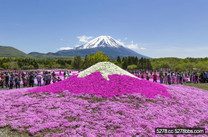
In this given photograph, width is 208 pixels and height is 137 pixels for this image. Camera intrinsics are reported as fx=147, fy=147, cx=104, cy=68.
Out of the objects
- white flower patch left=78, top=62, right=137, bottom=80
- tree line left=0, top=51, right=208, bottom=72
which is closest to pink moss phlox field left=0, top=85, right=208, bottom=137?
white flower patch left=78, top=62, right=137, bottom=80

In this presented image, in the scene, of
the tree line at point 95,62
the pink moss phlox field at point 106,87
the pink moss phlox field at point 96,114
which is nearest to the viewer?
the pink moss phlox field at point 96,114

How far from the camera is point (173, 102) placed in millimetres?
14469

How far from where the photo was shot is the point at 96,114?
10.5 metres

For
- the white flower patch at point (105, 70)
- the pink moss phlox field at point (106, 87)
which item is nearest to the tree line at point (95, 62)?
the white flower patch at point (105, 70)

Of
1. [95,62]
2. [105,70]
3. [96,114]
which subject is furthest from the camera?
[95,62]

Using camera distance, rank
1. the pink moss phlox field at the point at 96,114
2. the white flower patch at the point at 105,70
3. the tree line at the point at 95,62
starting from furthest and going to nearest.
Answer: the tree line at the point at 95,62
the white flower patch at the point at 105,70
the pink moss phlox field at the point at 96,114

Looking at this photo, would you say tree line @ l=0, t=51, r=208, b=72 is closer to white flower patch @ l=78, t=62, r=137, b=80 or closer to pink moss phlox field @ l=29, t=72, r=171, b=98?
white flower patch @ l=78, t=62, r=137, b=80

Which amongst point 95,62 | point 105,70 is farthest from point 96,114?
point 95,62

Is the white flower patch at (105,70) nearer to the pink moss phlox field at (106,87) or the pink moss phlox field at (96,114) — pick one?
the pink moss phlox field at (106,87)

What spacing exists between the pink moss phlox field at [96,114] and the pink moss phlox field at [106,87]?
0.71 m

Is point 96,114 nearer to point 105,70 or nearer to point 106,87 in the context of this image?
point 106,87

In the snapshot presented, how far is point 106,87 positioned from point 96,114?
5.26 meters

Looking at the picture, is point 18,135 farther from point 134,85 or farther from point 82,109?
point 134,85

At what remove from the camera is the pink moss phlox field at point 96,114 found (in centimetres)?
846
